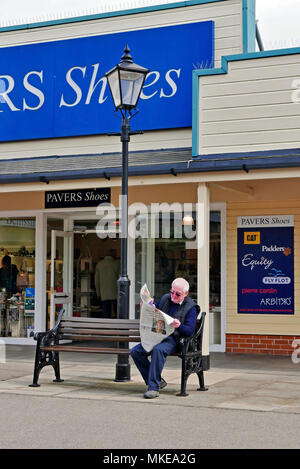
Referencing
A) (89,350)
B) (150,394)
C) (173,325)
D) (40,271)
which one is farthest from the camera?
(40,271)

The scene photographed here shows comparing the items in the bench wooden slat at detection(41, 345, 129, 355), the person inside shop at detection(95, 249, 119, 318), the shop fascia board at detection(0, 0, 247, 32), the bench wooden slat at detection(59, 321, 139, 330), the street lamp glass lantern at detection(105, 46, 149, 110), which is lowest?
the bench wooden slat at detection(41, 345, 129, 355)

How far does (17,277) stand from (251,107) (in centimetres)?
616

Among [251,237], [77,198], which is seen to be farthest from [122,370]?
[77,198]

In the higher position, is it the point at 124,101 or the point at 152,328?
the point at 124,101

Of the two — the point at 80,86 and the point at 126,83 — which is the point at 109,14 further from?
the point at 126,83

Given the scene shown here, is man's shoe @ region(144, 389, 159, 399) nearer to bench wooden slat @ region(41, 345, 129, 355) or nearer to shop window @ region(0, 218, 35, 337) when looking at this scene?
bench wooden slat @ region(41, 345, 129, 355)

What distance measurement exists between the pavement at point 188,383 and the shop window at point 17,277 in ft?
6.26

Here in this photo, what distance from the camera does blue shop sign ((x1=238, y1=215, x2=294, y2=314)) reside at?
1258 centimetres

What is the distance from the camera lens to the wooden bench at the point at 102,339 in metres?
8.74

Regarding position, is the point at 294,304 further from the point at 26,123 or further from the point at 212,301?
the point at 26,123

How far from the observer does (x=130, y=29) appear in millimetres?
13570

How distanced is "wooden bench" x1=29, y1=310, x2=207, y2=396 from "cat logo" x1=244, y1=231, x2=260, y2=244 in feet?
12.7

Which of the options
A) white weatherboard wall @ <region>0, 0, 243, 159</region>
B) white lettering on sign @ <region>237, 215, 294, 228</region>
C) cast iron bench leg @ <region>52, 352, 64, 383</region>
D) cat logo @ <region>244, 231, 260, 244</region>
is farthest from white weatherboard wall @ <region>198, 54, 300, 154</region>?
cast iron bench leg @ <region>52, 352, 64, 383</region>
